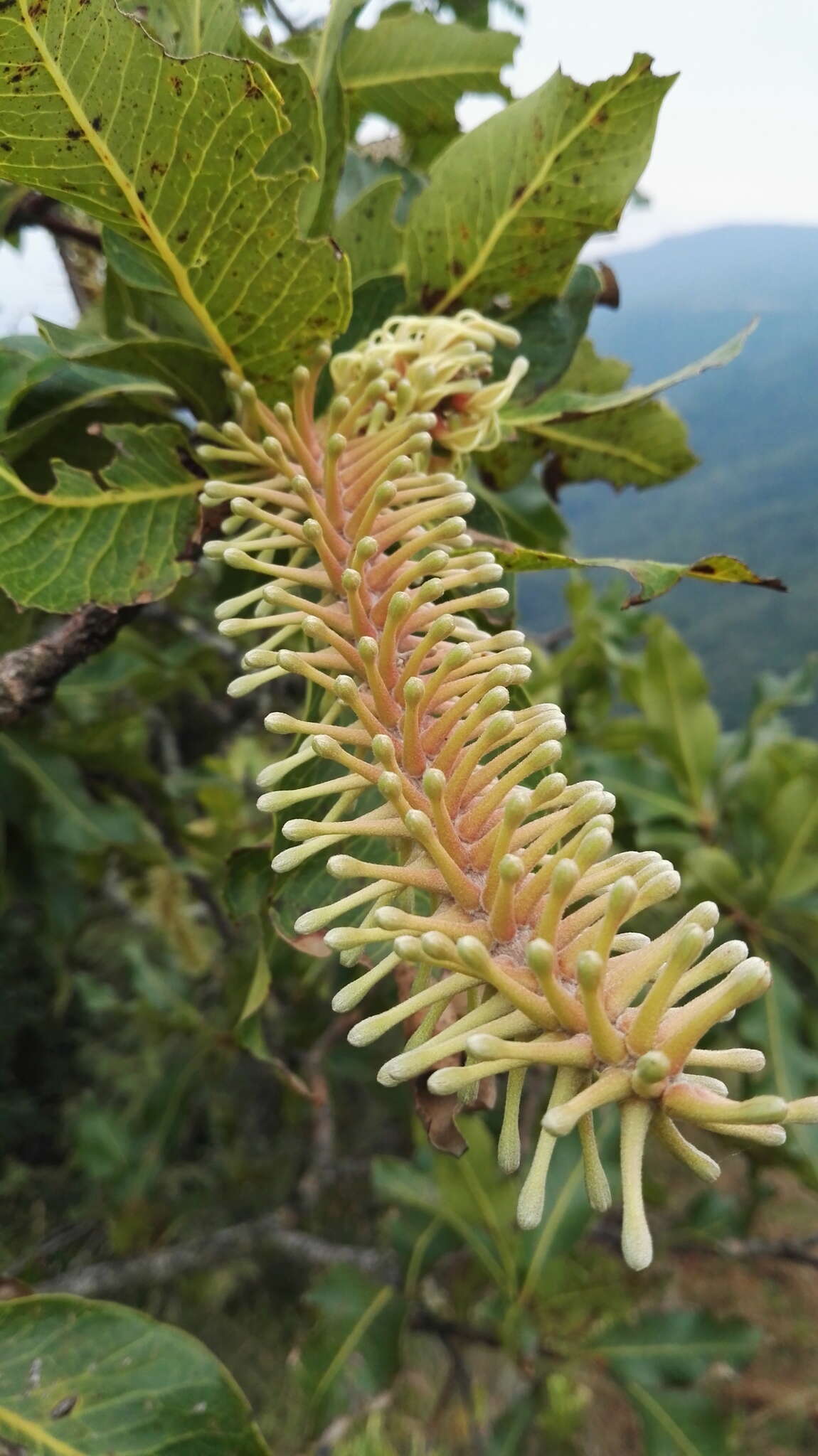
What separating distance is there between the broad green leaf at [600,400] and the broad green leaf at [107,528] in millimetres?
333

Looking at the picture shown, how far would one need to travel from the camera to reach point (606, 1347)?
2062 millimetres

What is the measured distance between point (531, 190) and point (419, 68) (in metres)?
0.36

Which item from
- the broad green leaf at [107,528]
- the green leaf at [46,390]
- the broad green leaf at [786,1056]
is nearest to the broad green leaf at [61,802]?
the green leaf at [46,390]

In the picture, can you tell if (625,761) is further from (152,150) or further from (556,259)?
(152,150)

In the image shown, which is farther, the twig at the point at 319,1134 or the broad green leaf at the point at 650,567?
the twig at the point at 319,1134

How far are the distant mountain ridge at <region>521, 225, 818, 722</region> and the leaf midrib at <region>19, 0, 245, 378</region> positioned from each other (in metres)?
2.91

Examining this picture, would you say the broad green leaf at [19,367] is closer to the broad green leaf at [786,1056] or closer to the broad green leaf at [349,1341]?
the broad green leaf at [786,1056]

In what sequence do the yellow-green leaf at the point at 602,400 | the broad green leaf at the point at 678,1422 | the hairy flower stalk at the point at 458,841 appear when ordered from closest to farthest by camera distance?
the hairy flower stalk at the point at 458,841
the yellow-green leaf at the point at 602,400
the broad green leaf at the point at 678,1422

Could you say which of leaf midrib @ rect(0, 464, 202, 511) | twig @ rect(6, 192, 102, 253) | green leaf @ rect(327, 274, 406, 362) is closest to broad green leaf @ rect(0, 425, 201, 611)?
leaf midrib @ rect(0, 464, 202, 511)

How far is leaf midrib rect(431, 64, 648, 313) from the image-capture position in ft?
2.27

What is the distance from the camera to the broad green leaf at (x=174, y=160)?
475 millimetres

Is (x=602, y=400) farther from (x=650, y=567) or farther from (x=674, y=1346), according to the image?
(x=674, y=1346)

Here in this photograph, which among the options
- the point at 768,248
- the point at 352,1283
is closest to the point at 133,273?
the point at 352,1283

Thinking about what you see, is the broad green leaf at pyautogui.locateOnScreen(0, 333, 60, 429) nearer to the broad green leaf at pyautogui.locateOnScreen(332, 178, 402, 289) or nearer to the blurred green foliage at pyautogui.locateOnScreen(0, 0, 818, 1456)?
the blurred green foliage at pyautogui.locateOnScreen(0, 0, 818, 1456)
